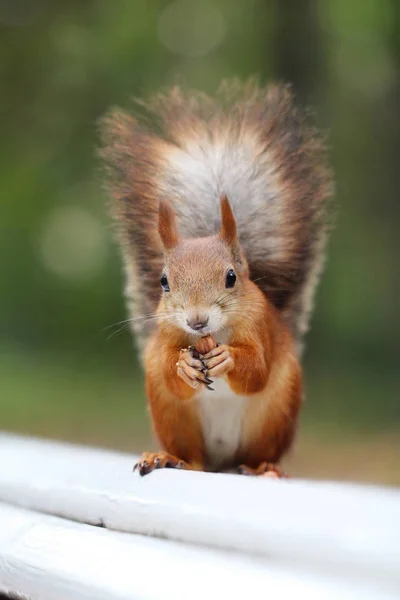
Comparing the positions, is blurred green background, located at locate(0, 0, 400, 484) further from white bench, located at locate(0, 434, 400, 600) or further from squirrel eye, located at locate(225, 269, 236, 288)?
squirrel eye, located at locate(225, 269, 236, 288)

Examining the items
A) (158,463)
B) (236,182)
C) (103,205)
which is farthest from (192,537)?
(103,205)

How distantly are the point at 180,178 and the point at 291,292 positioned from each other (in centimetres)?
18

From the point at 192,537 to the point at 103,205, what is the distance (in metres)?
1.29

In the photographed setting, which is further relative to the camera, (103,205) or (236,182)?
(103,205)

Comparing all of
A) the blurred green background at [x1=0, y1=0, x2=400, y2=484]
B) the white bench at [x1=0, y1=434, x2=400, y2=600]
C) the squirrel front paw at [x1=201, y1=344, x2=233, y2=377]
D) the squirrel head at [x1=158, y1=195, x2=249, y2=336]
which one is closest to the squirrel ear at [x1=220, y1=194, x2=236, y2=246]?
the squirrel head at [x1=158, y1=195, x2=249, y2=336]

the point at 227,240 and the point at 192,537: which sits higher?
the point at 227,240

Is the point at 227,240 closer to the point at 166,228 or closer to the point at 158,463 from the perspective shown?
the point at 166,228

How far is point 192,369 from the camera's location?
0.76 metres

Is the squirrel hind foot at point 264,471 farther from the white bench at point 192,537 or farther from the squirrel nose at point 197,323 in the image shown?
the squirrel nose at point 197,323

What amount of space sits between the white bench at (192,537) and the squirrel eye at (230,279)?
0.65ft

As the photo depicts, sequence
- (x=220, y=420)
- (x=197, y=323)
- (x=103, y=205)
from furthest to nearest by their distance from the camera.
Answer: (x=103, y=205)
(x=220, y=420)
(x=197, y=323)

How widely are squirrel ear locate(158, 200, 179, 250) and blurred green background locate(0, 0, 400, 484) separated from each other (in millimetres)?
1108

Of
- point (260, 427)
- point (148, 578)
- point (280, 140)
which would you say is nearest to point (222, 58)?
point (280, 140)

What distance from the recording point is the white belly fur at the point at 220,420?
2.70 ft
